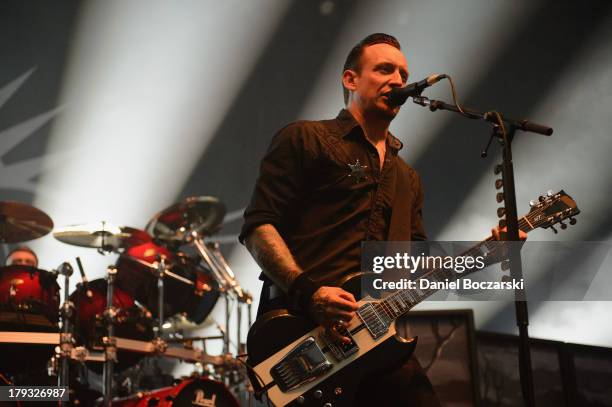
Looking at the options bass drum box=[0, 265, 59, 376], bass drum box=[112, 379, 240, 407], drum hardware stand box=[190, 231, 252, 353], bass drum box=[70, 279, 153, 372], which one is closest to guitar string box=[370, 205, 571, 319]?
bass drum box=[112, 379, 240, 407]

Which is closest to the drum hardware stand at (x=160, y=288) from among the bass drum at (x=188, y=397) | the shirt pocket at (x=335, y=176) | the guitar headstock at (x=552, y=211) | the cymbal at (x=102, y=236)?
the cymbal at (x=102, y=236)

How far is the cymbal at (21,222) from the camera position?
4977mm

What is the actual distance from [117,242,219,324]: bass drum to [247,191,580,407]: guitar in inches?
116

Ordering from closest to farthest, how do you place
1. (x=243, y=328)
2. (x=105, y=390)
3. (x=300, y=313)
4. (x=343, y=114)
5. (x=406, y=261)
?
(x=300, y=313) < (x=406, y=261) < (x=343, y=114) < (x=105, y=390) < (x=243, y=328)

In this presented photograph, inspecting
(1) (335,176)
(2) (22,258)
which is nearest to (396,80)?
(1) (335,176)

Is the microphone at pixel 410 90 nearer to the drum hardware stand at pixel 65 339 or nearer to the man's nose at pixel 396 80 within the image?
the man's nose at pixel 396 80

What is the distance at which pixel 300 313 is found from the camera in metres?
2.57

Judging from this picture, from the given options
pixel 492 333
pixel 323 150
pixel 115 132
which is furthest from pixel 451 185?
pixel 323 150

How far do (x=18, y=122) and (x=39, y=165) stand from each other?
41 centimetres

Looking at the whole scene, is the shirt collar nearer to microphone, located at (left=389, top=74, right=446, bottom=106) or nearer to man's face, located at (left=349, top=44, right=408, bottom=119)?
man's face, located at (left=349, top=44, right=408, bottom=119)

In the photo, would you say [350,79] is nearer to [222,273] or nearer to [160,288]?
[160,288]

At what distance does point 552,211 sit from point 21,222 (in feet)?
12.0

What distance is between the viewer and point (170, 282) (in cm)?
553

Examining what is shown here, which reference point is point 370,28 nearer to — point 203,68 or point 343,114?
point 203,68
